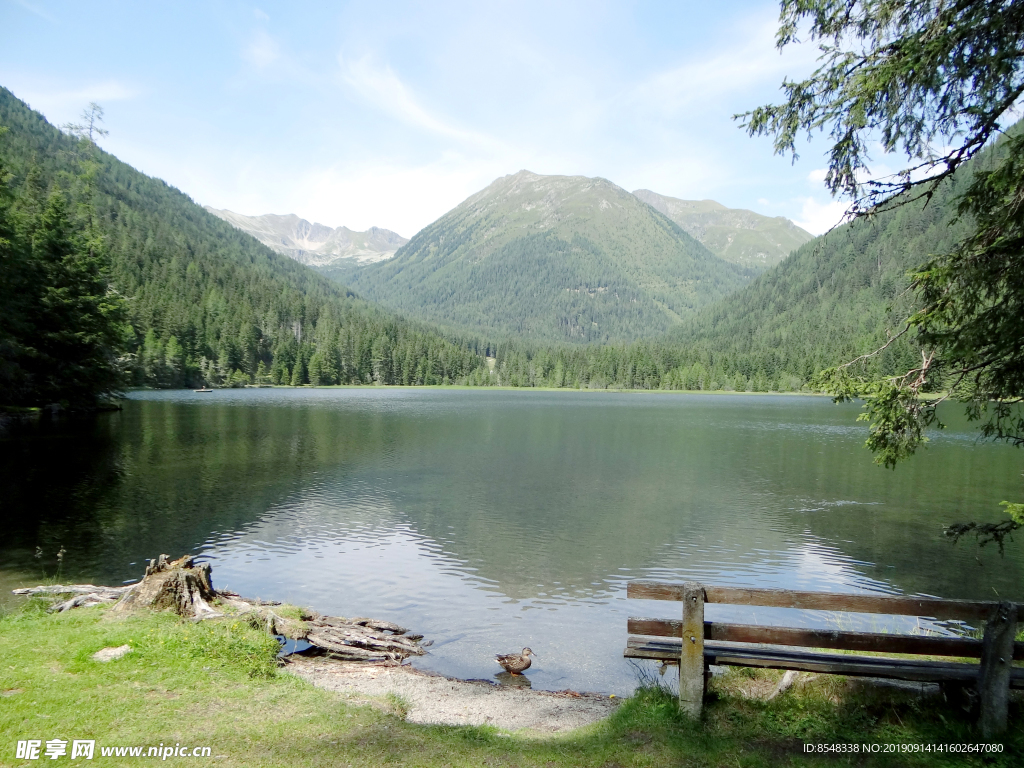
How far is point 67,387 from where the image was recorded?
5578 centimetres

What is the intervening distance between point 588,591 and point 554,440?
1545 inches

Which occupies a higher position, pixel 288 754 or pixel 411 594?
pixel 288 754

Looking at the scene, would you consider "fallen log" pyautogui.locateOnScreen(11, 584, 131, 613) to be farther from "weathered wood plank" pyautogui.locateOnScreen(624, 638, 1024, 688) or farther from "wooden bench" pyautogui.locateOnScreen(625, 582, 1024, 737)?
"wooden bench" pyautogui.locateOnScreen(625, 582, 1024, 737)

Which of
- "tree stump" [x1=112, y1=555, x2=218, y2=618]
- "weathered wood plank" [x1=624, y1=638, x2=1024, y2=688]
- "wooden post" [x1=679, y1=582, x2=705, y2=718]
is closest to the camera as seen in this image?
"weathered wood plank" [x1=624, y1=638, x2=1024, y2=688]

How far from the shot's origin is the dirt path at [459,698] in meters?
8.77

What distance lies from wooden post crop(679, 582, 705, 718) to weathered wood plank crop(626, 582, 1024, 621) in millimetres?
149

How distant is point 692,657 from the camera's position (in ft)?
24.3

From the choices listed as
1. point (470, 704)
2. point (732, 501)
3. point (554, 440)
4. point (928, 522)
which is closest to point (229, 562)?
point (470, 704)

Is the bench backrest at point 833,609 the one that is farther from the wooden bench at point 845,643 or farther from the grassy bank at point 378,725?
the grassy bank at point 378,725

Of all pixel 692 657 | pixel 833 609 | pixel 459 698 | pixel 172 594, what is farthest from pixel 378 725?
pixel 172 594

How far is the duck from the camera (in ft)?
40.3

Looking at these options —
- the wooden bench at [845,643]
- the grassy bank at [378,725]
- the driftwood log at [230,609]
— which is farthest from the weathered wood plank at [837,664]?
the driftwood log at [230,609]

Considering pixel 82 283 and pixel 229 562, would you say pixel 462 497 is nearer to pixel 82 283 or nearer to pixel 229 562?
pixel 229 562

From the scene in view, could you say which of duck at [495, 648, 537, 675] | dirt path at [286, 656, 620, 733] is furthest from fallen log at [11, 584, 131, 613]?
duck at [495, 648, 537, 675]
